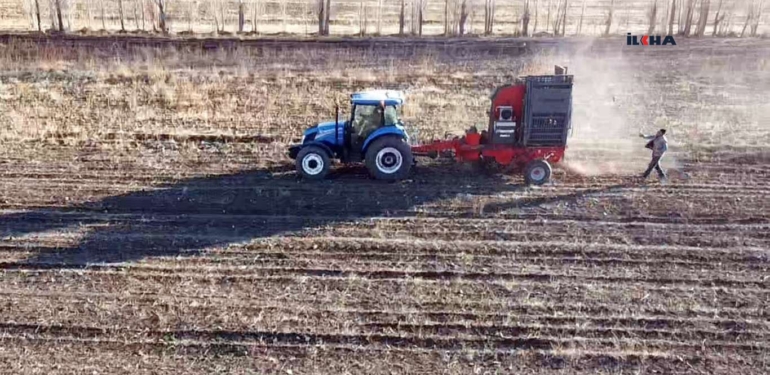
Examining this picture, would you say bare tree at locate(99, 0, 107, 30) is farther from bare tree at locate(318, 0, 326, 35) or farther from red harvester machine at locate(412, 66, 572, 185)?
red harvester machine at locate(412, 66, 572, 185)

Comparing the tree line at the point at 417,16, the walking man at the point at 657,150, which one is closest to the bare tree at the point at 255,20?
the tree line at the point at 417,16

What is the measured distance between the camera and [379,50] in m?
26.3

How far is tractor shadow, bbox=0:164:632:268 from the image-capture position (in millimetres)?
11273

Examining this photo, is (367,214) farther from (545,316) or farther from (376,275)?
(545,316)

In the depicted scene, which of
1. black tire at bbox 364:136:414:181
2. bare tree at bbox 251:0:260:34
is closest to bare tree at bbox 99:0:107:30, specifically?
bare tree at bbox 251:0:260:34

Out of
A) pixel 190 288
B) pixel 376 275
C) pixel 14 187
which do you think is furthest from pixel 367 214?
pixel 14 187

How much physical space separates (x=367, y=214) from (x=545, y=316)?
400 cm

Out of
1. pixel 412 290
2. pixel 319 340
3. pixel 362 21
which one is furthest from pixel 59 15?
pixel 319 340

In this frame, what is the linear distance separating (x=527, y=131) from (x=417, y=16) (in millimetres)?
16777

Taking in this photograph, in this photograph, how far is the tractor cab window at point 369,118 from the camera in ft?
44.6

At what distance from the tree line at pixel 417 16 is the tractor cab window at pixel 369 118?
1509cm

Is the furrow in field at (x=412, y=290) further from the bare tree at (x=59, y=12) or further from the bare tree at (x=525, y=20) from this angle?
the bare tree at (x=525, y=20)

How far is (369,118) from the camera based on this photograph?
44.9ft

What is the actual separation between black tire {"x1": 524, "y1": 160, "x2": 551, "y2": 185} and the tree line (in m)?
15.4
